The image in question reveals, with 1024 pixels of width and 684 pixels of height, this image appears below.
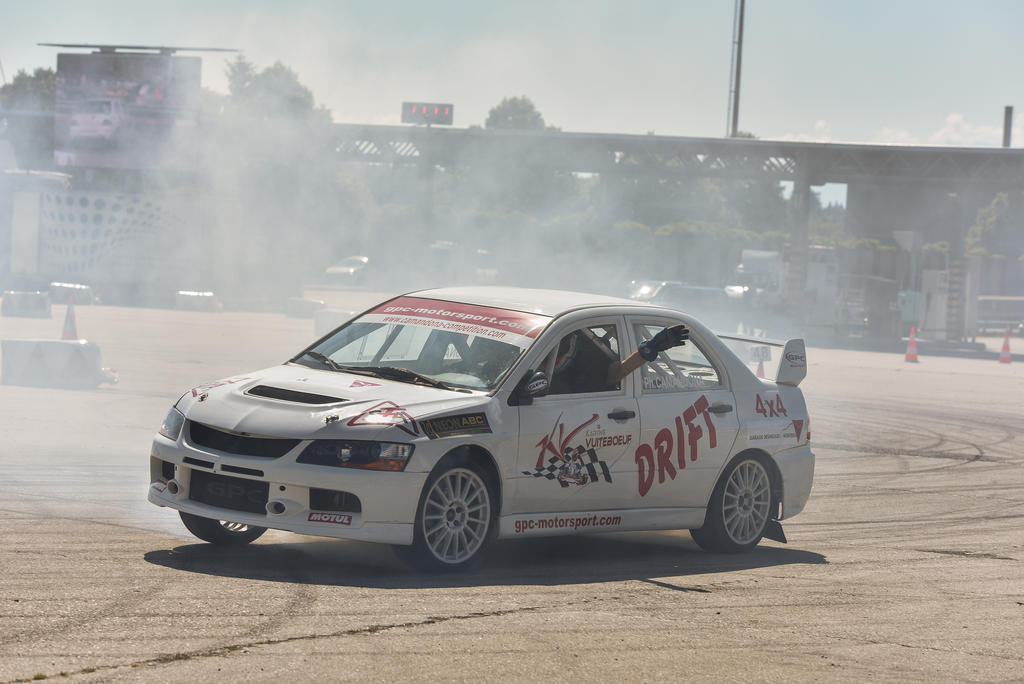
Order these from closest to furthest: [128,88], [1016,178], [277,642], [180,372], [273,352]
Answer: [277,642]
[180,372]
[273,352]
[128,88]
[1016,178]

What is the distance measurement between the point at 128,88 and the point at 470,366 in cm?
3432

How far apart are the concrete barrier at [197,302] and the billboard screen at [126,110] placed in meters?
6.16

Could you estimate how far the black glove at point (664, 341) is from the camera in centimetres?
625

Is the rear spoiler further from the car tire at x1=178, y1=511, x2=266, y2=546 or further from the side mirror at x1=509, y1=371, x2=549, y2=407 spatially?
the car tire at x1=178, y1=511, x2=266, y2=546

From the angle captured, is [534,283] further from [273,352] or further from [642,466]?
[642,466]

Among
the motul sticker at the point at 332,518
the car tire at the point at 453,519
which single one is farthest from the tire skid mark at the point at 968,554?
the motul sticker at the point at 332,518

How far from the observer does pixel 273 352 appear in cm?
1958

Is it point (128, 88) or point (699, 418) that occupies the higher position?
point (128, 88)

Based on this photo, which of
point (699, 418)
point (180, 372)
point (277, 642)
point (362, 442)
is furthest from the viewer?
point (180, 372)

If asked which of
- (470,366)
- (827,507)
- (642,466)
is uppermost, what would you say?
(470,366)

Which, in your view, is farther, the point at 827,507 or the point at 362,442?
the point at 827,507

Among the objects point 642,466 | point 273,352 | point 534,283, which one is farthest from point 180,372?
point 534,283

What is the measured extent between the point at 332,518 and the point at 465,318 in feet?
5.00

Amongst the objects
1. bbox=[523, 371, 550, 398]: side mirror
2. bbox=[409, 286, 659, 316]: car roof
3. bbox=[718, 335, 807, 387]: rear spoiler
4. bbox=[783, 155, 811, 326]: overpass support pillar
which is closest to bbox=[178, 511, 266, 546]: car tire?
bbox=[523, 371, 550, 398]: side mirror
